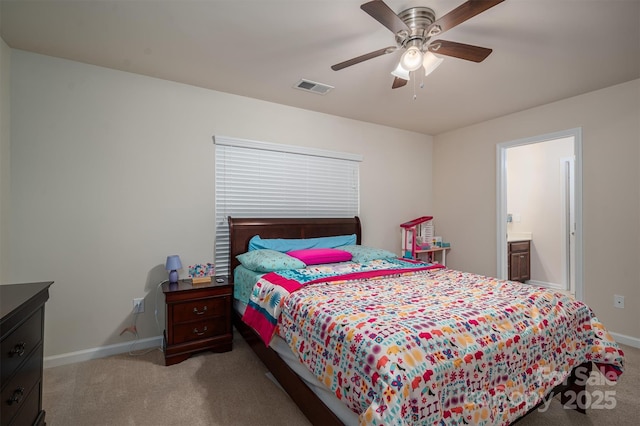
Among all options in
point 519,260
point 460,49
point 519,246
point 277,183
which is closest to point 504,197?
point 519,246

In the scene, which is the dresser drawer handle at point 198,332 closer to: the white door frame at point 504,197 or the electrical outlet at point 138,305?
the electrical outlet at point 138,305

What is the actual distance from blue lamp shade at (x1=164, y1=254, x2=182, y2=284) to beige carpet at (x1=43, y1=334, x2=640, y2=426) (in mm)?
678

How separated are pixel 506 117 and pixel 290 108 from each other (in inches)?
110

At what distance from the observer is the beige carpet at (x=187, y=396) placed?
1.88m

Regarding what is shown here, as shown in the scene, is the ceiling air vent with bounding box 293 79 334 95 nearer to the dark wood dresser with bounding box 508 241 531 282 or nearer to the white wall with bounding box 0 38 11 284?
the white wall with bounding box 0 38 11 284

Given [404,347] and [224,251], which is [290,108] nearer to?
[224,251]

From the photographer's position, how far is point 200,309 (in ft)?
8.84

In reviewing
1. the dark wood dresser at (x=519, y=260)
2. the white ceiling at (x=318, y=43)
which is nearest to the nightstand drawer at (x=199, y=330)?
the white ceiling at (x=318, y=43)

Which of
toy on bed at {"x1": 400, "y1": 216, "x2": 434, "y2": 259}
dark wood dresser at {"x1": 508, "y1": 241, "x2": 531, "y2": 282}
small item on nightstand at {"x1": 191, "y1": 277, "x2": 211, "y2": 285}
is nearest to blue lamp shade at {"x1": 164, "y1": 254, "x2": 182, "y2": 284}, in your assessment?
small item on nightstand at {"x1": 191, "y1": 277, "x2": 211, "y2": 285}

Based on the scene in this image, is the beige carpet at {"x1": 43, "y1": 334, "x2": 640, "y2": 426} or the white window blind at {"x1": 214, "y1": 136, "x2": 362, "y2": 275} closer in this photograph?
the beige carpet at {"x1": 43, "y1": 334, "x2": 640, "y2": 426}

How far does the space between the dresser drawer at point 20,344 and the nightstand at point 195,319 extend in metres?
0.94

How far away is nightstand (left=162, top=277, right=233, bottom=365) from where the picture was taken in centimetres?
256

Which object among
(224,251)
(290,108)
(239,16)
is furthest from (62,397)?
(290,108)

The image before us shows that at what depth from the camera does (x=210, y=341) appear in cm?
272
